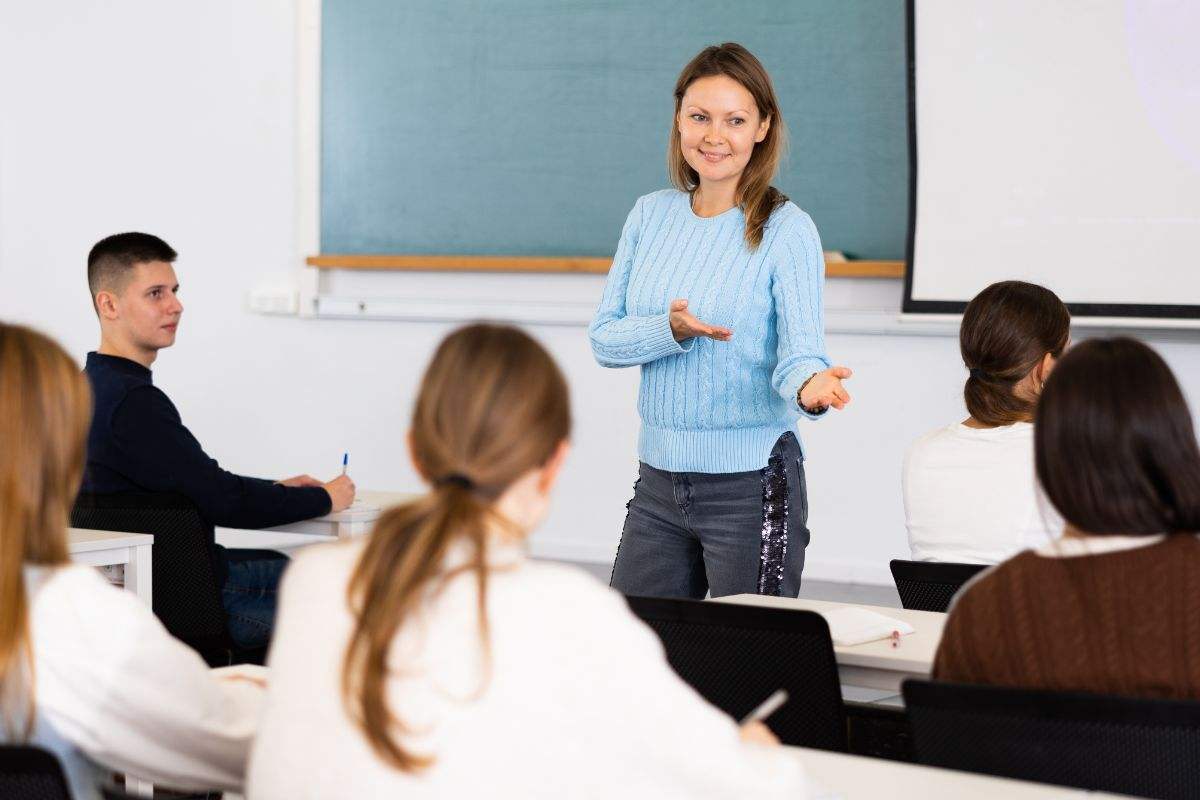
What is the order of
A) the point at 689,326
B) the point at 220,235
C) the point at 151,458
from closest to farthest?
the point at 689,326, the point at 151,458, the point at 220,235

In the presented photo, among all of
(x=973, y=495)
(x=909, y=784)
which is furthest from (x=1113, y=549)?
(x=973, y=495)

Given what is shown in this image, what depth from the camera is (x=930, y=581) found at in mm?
2477

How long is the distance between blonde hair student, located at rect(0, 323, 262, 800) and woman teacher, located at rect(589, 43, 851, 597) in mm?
1284

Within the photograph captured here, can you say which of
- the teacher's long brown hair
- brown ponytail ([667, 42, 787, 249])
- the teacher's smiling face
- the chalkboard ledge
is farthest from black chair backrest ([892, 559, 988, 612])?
the chalkboard ledge

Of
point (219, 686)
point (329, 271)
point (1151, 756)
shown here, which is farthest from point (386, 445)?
point (1151, 756)

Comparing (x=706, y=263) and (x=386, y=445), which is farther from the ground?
(x=706, y=263)

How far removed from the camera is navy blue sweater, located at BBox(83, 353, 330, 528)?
329 centimetres

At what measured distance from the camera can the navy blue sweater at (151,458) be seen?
3.29 m

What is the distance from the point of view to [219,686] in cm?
159

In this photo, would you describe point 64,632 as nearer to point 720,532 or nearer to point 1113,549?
point 1113,549

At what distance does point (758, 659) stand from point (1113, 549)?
1.90 ft

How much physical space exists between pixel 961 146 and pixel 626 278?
5.92 ft

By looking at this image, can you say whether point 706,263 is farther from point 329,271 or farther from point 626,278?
point 329,271

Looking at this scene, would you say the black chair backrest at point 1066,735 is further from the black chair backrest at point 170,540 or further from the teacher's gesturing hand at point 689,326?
the black chair backrest at point 170,540
